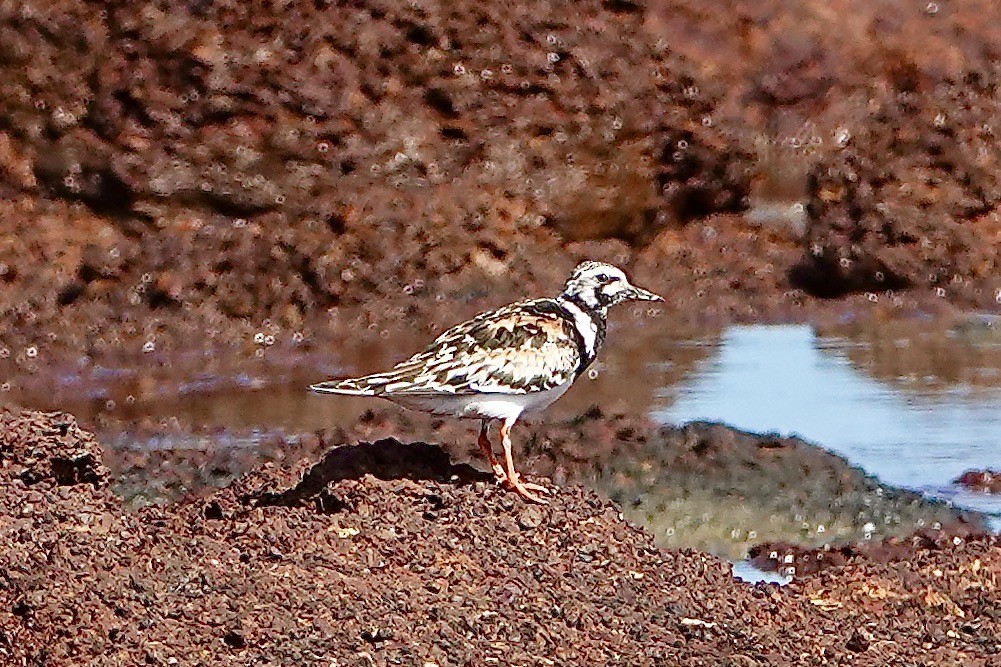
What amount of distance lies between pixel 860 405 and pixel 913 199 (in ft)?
17.1

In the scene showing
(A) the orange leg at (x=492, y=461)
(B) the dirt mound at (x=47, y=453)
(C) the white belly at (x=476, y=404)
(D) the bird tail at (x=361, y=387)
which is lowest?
(A) the orange leg at (x=492, y=461)

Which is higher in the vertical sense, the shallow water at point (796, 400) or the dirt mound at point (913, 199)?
the dirt mound at point (913, 199)

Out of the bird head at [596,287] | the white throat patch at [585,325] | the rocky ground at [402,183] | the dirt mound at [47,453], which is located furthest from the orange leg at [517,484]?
the rocky ground at [402,183]

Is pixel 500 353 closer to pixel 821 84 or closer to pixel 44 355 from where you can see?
pixel 44 355

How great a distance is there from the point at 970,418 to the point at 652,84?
646cm

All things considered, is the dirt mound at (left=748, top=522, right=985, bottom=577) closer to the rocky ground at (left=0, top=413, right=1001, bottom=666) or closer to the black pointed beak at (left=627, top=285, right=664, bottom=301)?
the rocky ground at (left=0, top=413, right=1001, bottom=666)

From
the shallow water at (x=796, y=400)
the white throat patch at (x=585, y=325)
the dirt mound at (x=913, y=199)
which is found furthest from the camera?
the dirt mound at (x=913, y=199)

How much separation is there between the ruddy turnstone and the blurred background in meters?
0.96

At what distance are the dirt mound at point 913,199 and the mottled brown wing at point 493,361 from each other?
793cm

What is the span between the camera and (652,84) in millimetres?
15742

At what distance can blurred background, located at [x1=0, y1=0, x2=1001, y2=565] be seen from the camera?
31.2ft

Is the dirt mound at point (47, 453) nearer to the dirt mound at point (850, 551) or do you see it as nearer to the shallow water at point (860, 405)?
the dirt mound at point (850, 551)

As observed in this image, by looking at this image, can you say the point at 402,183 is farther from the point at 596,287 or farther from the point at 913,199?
the point at 596,287

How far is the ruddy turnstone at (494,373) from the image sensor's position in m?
6.94
